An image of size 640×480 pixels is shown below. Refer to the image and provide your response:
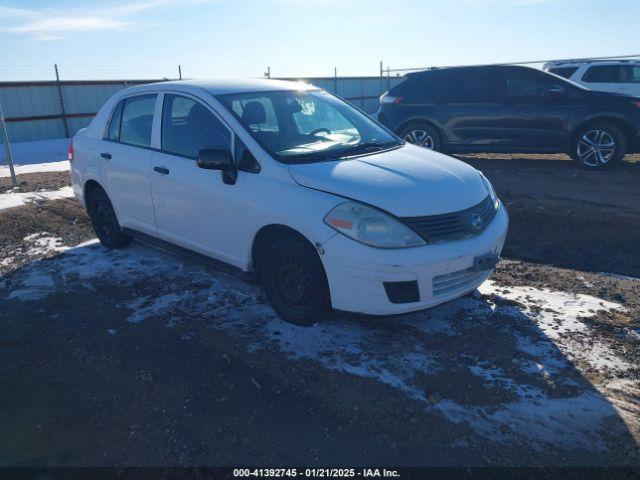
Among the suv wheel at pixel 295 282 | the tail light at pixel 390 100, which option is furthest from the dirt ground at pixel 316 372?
the tail light at pixel 390 100

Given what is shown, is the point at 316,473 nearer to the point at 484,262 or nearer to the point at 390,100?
the point at 484,262

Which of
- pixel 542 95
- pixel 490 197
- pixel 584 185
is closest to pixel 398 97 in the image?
pixel 542 95

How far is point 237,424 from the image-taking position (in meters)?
2.87

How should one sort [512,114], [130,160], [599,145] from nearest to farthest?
[130,160] < [599,145] < [512,114]

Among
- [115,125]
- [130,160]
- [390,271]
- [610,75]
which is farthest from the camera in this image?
[610,75]

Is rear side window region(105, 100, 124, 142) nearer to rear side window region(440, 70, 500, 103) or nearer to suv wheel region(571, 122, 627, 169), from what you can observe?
rear side window region(440, 70, 500, 103)

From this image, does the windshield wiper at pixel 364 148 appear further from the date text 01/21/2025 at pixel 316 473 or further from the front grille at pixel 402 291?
the date text 01/21/2025 at pixel 316 473

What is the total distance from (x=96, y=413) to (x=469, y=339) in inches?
97.8

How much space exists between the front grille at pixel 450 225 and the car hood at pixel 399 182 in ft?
0.13

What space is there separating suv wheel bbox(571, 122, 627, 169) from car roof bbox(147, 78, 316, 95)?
6.29 m

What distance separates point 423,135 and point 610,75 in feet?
22.7

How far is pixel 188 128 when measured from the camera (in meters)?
4.54

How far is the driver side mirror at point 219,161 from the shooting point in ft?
12.9

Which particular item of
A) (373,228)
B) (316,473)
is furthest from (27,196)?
(316,473)
